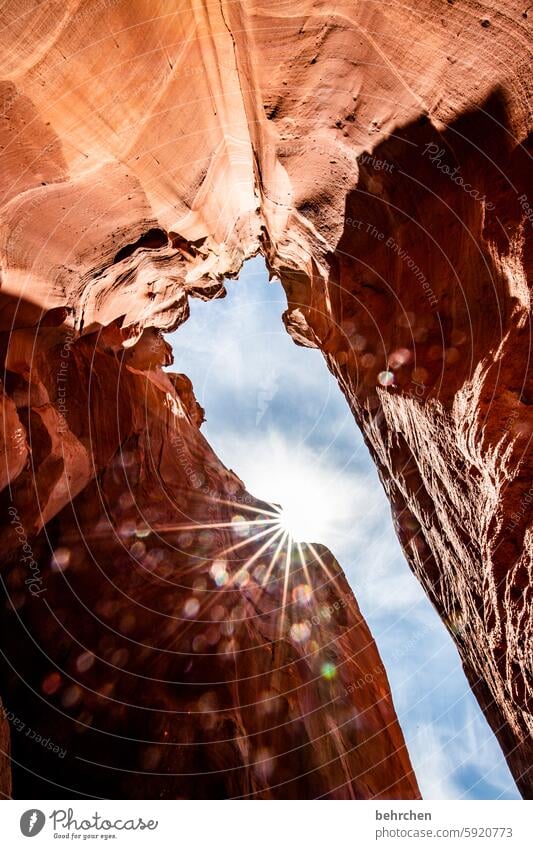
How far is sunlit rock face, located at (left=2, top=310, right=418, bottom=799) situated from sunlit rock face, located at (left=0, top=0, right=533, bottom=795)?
5.40ft

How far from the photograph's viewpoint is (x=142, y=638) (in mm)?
11188

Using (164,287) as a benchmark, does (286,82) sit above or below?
below

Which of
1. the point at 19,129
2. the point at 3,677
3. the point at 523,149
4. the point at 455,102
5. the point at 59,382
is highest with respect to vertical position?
the point at 59,382

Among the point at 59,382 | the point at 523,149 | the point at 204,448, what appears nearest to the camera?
the point at 523,149

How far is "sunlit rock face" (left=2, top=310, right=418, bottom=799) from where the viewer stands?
930 centimetres

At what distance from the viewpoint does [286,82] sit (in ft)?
17.1

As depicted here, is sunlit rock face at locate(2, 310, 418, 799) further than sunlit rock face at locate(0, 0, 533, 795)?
Yes

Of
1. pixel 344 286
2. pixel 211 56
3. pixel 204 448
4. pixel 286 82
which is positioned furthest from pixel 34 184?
pixel 204 448

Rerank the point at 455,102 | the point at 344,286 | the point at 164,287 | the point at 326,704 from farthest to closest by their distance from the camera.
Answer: the point at 326,704
the point at 164,287
the point at 344,286
the point at 455,102

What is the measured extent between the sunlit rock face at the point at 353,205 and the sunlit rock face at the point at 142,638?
1646 mm

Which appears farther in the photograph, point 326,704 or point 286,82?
point 326,704

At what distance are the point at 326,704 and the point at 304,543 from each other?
7753 millimetres

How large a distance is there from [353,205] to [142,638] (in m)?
11.1

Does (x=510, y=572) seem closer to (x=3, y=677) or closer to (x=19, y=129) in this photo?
(x=19, y=129)
